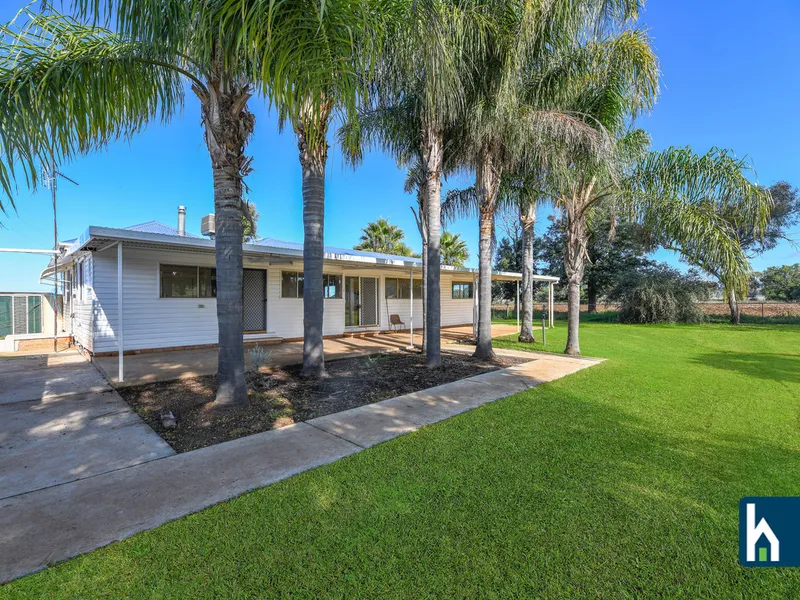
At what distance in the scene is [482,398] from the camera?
5.31m

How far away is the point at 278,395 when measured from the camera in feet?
17.4

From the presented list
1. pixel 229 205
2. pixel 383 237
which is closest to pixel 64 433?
pixel 229 205

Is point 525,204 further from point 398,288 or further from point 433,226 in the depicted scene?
point 398,288

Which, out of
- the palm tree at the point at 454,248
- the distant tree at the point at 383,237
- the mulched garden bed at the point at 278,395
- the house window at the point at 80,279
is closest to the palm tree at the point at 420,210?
the mulched garden bed at the point at 278,395

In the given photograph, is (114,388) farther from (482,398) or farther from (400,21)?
(400,21)

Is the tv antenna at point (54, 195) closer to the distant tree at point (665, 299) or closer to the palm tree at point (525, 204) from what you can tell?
the palm tree at point (525, 204)

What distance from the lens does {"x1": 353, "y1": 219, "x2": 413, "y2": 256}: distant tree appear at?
26.6m

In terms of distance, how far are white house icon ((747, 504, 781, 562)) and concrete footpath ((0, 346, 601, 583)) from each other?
2704 mm

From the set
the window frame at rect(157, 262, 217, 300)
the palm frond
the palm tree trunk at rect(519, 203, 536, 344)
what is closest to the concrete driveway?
the palm frond

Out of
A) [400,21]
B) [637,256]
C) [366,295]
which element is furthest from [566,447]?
[637,256]

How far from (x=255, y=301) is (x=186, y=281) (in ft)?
6.06

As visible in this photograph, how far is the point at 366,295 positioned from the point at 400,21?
9.82 m

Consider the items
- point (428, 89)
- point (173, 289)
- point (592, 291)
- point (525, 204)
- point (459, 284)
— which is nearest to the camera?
point (428, 89)
